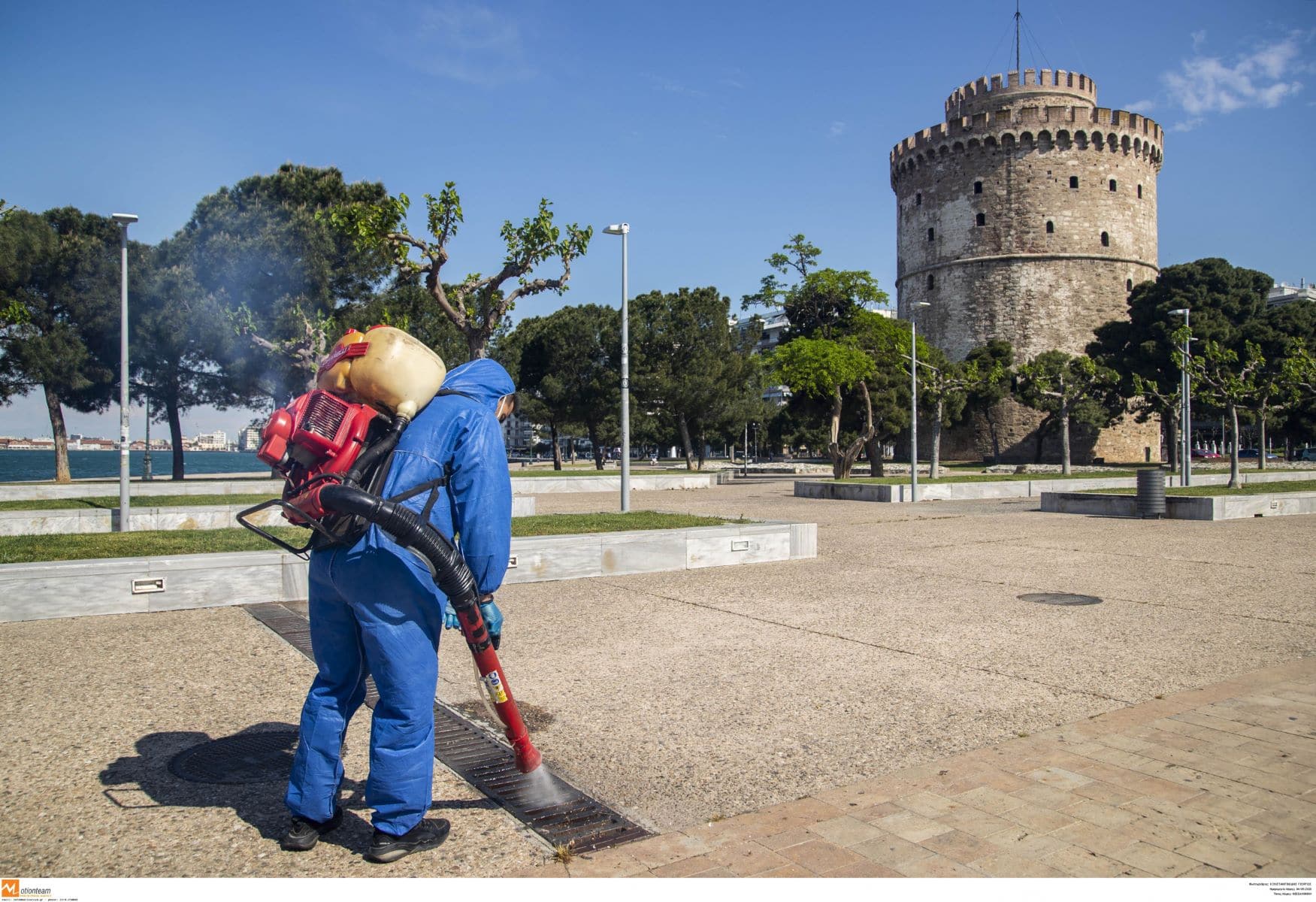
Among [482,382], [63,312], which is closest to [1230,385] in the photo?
[482,382]

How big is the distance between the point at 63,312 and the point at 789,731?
116ft

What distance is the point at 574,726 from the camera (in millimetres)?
4863

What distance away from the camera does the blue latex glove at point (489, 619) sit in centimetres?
341

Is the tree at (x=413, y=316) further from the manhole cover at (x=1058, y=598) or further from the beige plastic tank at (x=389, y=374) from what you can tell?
the beige plastic tank at (x=389, y=374)

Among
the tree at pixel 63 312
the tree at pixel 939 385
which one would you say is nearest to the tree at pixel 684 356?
the tree at pixel 939 385

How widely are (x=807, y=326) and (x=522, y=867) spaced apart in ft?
157

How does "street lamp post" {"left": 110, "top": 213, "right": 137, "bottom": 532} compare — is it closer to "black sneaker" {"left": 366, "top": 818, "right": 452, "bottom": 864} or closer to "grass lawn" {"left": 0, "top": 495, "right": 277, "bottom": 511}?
"grass lawn" {"left": 0, "top": 495, "right": 277, "bottom": 511}

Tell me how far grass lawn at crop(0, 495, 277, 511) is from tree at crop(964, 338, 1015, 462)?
40372 mm

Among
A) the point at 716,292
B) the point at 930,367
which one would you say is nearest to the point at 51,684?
the point at 930,367

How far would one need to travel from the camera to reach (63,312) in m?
32.4

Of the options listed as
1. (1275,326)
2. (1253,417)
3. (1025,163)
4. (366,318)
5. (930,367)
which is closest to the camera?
(366,318)

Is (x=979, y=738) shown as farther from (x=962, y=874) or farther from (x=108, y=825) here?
(x=108, y=825)

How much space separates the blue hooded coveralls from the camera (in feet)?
10.4

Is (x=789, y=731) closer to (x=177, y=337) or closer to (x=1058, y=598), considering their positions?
(x=1058, y=598)
